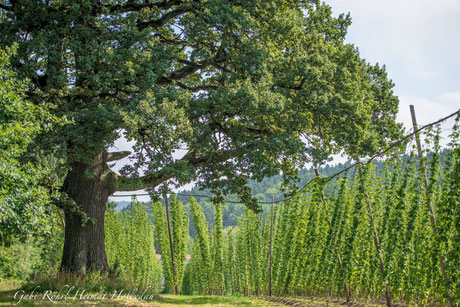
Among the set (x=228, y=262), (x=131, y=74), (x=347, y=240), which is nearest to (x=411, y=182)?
(x=347, y=240)

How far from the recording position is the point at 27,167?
8508 millimetres

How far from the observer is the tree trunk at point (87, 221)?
439 inches

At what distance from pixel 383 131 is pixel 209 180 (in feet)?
16.8

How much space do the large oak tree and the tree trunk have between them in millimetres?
32

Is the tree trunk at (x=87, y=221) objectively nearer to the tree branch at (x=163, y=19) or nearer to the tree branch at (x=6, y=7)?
the tree branch at (x=163, y=19)

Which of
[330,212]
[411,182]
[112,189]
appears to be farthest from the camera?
[112,189]

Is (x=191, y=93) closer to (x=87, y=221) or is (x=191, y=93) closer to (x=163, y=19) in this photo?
(x=163, y=19)

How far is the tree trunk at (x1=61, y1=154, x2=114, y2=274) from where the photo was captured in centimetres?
1114

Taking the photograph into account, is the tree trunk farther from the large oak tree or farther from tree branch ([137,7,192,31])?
tree branch ([137,7,192,31])

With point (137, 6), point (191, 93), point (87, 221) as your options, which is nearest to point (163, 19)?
point (137, 6)

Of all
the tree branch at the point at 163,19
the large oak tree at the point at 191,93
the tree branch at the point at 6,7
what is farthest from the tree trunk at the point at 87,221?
the tree branch at the point at 6,7

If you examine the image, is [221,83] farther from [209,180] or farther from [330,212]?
[330,212]

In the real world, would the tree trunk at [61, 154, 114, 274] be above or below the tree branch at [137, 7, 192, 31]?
below

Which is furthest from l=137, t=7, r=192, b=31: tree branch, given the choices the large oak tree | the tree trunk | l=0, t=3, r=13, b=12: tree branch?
the tree trunk
